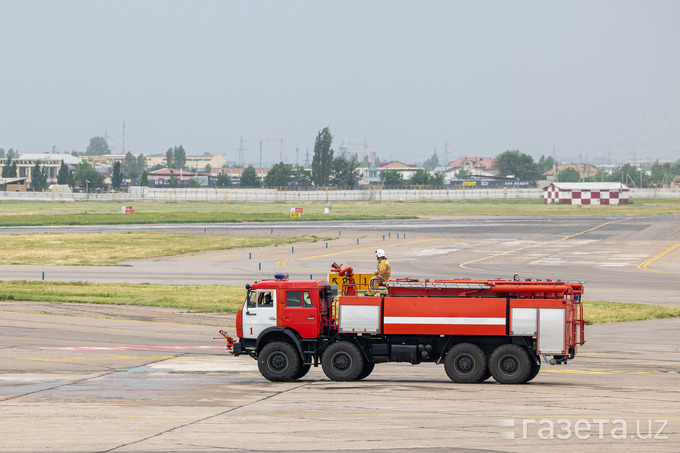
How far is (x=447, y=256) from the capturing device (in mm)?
73062

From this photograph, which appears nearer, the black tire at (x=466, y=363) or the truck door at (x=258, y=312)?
the black tire at (x=466, y=363)

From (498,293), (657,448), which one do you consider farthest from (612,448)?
(498,293)

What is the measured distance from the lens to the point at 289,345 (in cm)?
2547

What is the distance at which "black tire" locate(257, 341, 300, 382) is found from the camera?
83.2 feet

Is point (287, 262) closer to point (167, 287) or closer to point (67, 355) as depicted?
point (167, 287)

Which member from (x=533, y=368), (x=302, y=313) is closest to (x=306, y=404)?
(x=302, y=313)

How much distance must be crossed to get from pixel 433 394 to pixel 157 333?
1678 centimetres

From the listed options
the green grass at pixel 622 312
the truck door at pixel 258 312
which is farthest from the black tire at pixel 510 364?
the green grass at pixel 622 312

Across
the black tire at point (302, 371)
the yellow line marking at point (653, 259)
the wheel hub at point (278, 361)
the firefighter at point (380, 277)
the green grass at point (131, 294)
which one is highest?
the firefighter at point (380, 277)

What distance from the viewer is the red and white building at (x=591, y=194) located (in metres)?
182

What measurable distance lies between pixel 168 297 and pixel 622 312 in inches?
944

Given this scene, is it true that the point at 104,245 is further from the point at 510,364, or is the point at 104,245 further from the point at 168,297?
the point at 510,364

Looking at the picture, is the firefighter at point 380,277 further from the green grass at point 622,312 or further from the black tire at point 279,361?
the green grass at point 622,312

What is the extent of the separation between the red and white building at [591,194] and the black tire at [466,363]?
16580cm
